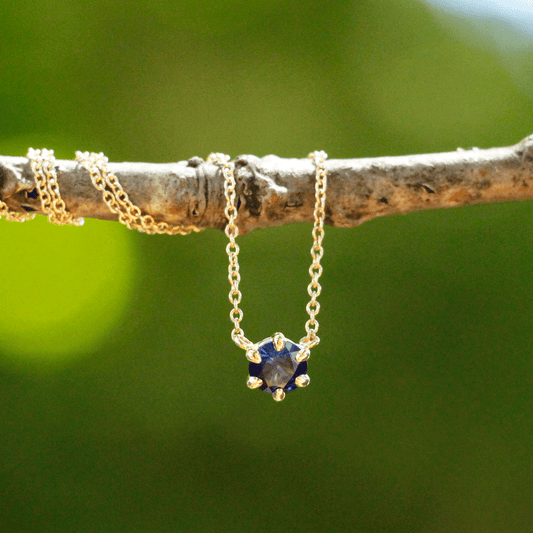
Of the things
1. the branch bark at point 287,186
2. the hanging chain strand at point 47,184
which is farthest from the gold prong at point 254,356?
the hanging chain strand at point 47,184

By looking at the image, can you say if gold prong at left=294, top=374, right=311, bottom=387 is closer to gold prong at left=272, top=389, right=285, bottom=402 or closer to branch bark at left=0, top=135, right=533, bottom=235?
gold prong at left=272, top=389, right=285, bottom=402

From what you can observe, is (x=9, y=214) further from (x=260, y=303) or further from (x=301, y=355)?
(x=260, y=303)

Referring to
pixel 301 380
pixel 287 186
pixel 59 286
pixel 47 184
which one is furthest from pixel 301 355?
pixel 59 286

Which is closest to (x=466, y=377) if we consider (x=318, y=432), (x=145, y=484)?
(x=318, y=432)

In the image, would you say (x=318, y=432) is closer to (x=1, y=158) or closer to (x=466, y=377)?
(x=466, y=377)

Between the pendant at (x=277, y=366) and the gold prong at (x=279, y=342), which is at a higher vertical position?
the gold prong at (x=279, y=342)

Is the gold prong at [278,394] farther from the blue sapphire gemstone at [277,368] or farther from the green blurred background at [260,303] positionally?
the green blurred background at [260,303]

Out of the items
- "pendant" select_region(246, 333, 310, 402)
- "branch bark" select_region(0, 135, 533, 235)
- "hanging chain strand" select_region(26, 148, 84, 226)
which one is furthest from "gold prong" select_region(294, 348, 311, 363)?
"hanging chain strand" select_region(26, 148, 84, 226)
